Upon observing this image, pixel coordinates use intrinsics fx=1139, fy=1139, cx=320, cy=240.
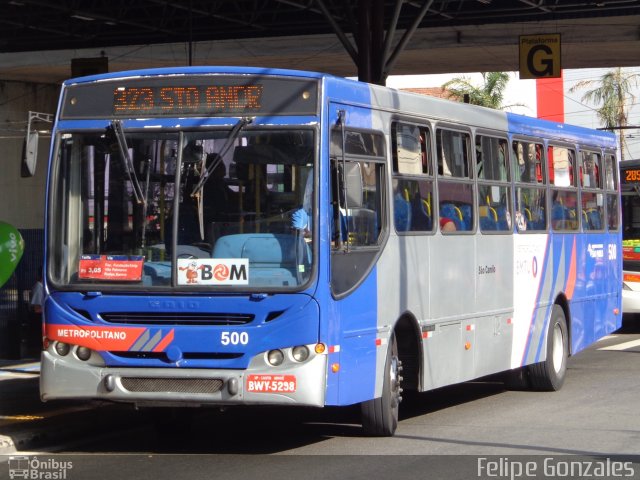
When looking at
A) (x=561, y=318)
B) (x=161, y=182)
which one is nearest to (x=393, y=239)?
(x=161, y=182)

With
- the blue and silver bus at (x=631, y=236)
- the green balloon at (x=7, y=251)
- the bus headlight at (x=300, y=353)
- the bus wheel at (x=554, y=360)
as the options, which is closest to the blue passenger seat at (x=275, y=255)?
the bus headlight at (x=300, y=353)

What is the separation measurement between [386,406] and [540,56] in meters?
14.8

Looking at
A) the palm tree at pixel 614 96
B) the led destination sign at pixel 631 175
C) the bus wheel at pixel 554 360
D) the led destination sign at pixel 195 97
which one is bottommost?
the bus wheel at pixel 554 360

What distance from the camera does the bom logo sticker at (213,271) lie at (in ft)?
29.7

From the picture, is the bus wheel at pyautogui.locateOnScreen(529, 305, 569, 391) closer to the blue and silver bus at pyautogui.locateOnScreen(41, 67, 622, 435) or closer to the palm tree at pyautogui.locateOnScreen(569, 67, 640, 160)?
the blue and silver bus at pyautogui.locateOnScreen(41, 67, 622, 435)

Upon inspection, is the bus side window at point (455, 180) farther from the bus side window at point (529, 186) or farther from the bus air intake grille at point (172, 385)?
the bus air intake grille at point (172, 385)

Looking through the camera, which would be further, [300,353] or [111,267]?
[111,267]

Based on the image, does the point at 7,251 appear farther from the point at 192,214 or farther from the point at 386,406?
the point at 386,406

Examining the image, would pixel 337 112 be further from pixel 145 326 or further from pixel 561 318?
pixel 561 318

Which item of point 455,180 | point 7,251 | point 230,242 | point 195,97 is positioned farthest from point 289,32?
point 230,242

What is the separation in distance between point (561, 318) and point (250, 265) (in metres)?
6.79

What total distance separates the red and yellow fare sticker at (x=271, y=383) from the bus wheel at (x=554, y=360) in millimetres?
5894

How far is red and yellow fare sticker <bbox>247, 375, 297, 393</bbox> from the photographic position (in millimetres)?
8898

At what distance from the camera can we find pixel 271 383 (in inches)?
351
